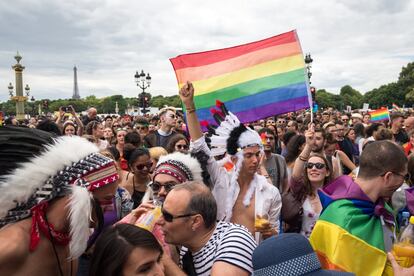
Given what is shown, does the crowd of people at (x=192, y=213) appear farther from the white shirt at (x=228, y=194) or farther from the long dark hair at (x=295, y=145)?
the long dark hair at (x=295, y=145)

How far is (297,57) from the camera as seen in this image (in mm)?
5258

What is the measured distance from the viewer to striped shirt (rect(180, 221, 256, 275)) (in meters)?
2.14

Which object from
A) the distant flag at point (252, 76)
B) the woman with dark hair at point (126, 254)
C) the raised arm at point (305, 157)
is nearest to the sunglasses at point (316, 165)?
the raised arm at point (305, 157)

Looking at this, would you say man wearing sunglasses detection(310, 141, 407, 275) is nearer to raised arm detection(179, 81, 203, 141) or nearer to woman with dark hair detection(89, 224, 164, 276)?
woman with dark hair detection(89, 224, 164, 276)

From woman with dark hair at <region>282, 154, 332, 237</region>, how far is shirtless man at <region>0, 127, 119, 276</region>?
2546mm

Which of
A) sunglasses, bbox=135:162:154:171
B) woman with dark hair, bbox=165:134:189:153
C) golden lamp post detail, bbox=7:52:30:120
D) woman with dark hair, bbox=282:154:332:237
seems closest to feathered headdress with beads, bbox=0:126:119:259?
woman with dark hair, bbox=282:154:332:237

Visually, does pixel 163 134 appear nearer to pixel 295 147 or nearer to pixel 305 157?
pixel 295 147

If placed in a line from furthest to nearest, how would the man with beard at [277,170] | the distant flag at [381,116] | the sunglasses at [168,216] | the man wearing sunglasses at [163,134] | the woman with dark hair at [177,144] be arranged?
the distant flag at [381,116]
the man wearing sunglasses at [163,134]
the man with beard at [277,170]
the woman with dark hair at [177,144]
the sunglasses at [168,216]

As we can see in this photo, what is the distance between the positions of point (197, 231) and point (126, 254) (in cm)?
57

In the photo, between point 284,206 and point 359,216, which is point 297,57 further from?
point 359,216

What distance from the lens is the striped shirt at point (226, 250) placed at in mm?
2145

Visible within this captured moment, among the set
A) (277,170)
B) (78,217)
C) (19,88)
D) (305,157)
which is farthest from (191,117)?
Result: (19,88)

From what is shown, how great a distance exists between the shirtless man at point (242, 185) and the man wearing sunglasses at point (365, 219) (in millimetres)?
953

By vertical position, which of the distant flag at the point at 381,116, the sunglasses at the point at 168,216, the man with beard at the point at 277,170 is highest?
the distant flag at the point at 381,116
